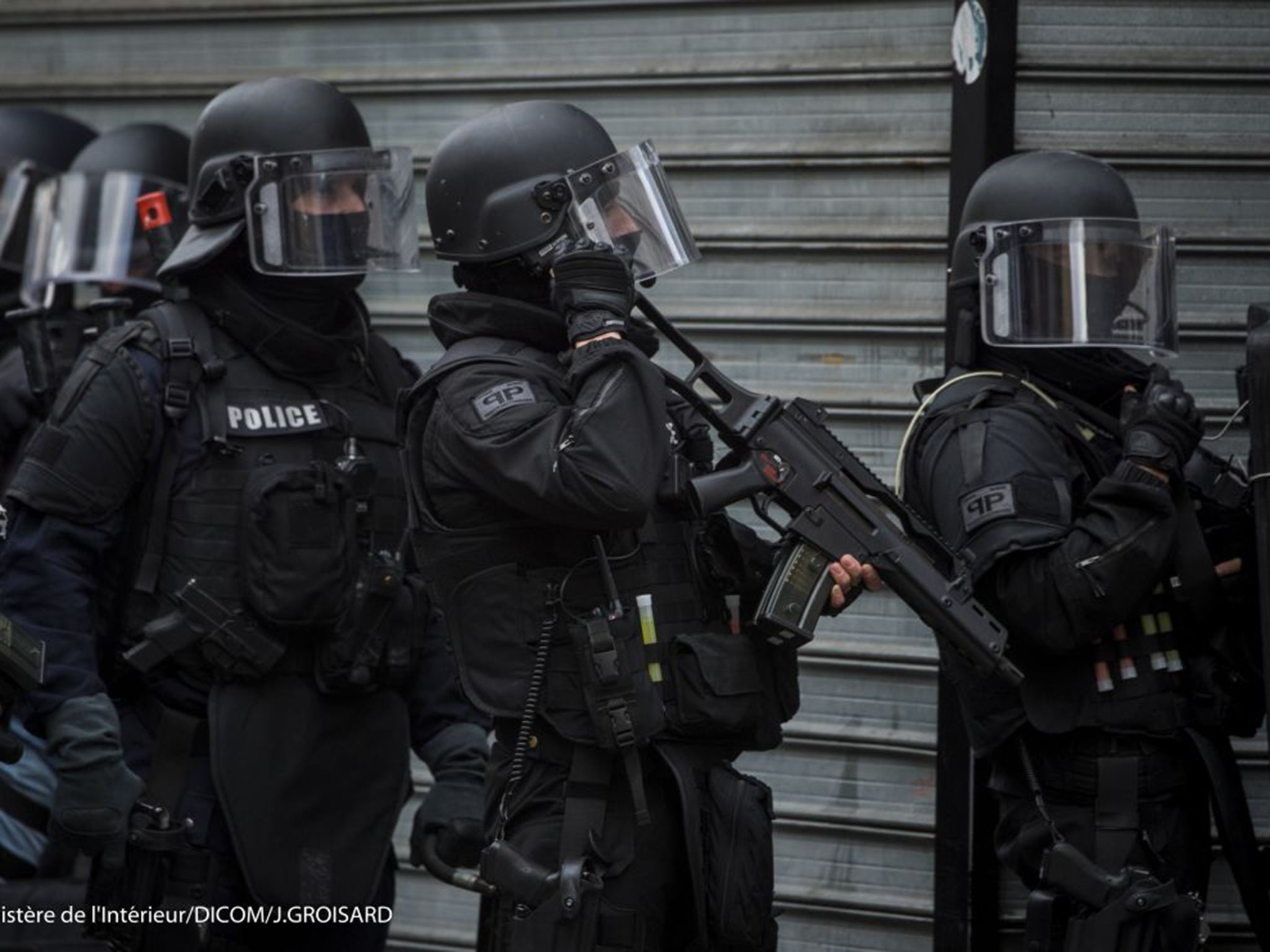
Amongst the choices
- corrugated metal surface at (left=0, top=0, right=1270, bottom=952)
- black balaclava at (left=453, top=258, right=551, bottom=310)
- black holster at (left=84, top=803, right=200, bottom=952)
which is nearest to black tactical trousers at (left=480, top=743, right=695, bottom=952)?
black holster at (left=84, top=803, right=200, bottom=952)

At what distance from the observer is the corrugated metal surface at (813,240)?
4.95 metres

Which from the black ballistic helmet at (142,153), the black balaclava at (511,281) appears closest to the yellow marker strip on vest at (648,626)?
the black balaclava at (511,281)

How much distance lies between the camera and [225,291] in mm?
4281

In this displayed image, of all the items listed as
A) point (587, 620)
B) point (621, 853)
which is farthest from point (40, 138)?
point (621, 853)

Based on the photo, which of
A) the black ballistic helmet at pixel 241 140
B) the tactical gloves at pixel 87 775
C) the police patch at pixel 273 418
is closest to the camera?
the tactical gloves at pixel 87 775

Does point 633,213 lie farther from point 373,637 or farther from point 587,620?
point 373,637

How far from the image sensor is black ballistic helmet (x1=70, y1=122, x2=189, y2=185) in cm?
577

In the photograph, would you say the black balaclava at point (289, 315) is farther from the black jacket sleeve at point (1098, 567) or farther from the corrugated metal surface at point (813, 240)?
the black jacket sleeve at point (1098, 567)

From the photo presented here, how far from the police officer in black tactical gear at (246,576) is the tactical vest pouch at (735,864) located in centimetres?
86

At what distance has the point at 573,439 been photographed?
3369mm

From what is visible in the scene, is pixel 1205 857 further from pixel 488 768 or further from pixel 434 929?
pixel 434 929

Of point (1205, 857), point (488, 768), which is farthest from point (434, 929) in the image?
point (1205, 857)

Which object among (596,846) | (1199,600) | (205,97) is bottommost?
(596,846)

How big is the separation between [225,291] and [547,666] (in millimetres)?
1346
